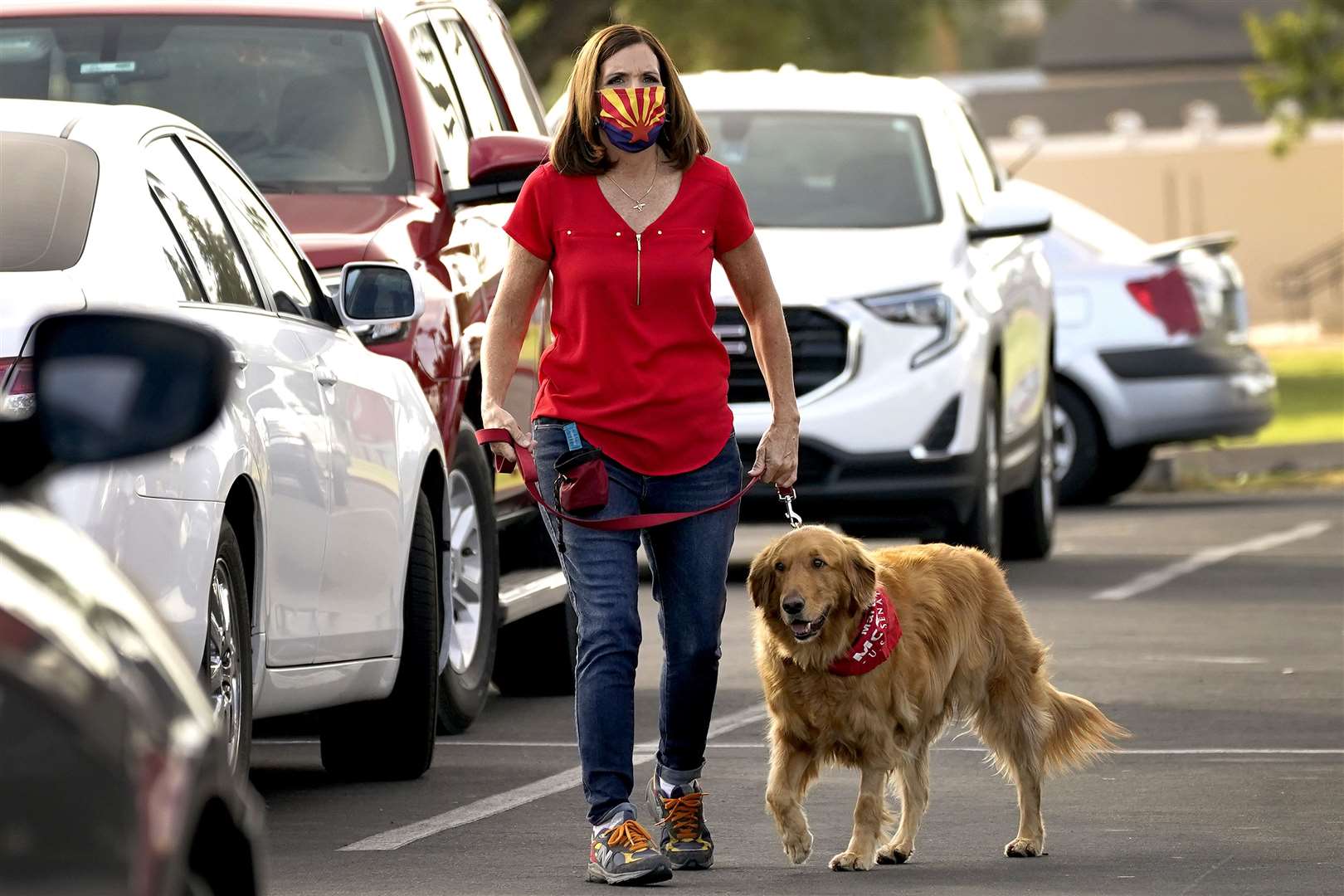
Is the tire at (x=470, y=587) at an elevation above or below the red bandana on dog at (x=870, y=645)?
below

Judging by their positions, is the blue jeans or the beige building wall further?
the beige building wall

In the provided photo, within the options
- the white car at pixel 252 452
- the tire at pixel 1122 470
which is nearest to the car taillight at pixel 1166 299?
the tire at pixel 1122 470

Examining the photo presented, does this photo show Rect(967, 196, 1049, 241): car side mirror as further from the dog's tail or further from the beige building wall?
the beige building wall

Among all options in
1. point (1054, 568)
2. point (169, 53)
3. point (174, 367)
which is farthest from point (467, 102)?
point (174, 367)

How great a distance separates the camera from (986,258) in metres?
13.3

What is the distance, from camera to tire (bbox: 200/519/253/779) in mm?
6117

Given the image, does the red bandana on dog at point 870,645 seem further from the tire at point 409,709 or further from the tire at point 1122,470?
the tire at point 1122,470

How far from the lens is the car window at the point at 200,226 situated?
646 centimetres

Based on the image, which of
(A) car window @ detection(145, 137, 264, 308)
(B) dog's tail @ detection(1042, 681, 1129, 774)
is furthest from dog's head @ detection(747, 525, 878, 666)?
(A) car window @ detection(145, 137, 264, 308)

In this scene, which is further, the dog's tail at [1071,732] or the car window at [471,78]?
the car window at [471,78]

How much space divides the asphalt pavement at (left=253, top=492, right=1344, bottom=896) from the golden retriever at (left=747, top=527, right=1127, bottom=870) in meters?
0.13

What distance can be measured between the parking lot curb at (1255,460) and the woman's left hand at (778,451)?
15231 mm

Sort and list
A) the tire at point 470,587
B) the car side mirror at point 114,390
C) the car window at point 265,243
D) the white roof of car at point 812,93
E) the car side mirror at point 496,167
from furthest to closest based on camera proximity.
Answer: the white roof of car at point 812,93 < the car side mirror at point 496,167 < the tire at point 470,587 < the car window at point 265,243 < the car side mirror at point 114,390

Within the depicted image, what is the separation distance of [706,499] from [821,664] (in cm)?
45
